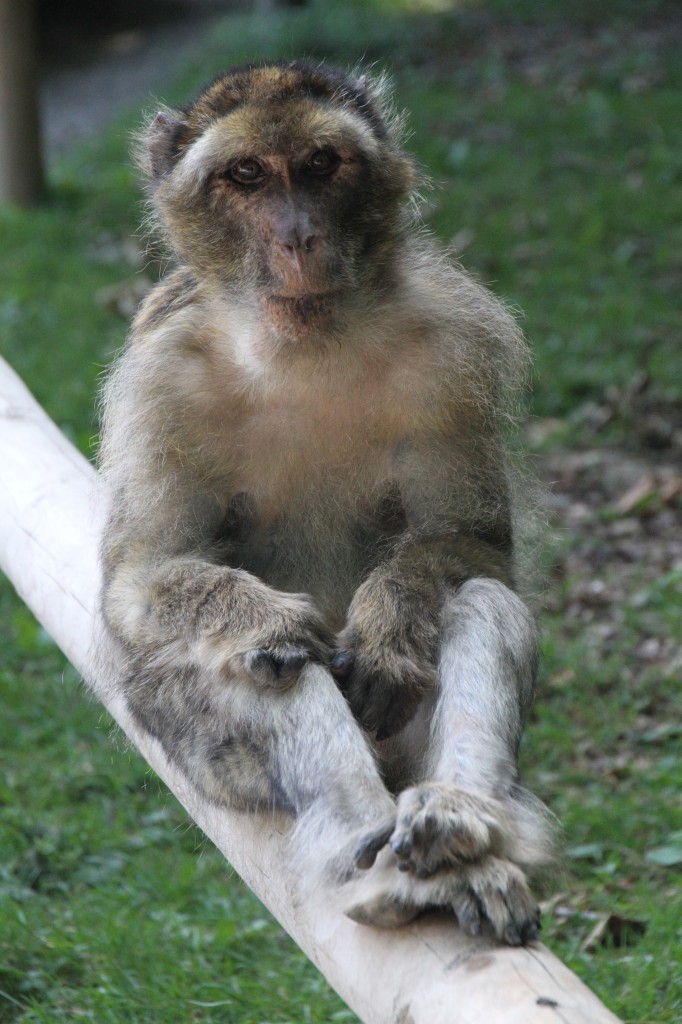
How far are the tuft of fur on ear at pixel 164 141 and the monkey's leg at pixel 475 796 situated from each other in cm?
151

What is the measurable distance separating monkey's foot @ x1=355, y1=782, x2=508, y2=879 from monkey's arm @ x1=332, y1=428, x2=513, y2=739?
1.69ft

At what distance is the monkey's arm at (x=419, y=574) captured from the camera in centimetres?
337

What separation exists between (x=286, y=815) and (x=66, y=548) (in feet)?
4.85

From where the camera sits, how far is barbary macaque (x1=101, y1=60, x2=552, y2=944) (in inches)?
123

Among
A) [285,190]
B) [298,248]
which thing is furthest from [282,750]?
[285,190]

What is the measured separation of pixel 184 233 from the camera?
3.77 meters

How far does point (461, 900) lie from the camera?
8.64ft

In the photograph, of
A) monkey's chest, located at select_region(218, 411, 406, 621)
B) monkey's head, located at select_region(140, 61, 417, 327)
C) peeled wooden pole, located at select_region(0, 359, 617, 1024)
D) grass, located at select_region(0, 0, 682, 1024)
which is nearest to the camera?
peeled wooden pole, located at select_region(0, 359, 617, 1024)

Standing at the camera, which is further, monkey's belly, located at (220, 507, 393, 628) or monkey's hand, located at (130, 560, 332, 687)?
monkey's belly, located at (220, 507, 393, 628)

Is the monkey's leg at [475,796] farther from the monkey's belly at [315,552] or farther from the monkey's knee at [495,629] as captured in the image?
the monkey's belly at [315,552]

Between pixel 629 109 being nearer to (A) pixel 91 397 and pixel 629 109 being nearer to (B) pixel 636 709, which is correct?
(A) pixel 91 397

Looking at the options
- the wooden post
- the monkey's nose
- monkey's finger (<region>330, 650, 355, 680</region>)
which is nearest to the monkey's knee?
monkey's finger (<region>330, 650, 355, 680</region>)

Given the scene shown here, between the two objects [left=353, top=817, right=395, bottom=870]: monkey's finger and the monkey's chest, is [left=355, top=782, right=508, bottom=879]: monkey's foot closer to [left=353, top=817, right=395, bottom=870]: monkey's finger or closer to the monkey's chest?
[left=353, top=817, right=395, bottom=870]: monkey's finger

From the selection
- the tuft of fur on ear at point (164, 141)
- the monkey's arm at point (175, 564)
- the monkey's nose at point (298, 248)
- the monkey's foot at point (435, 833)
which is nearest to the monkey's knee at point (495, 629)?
the monkey's arm at point (175, 564)
